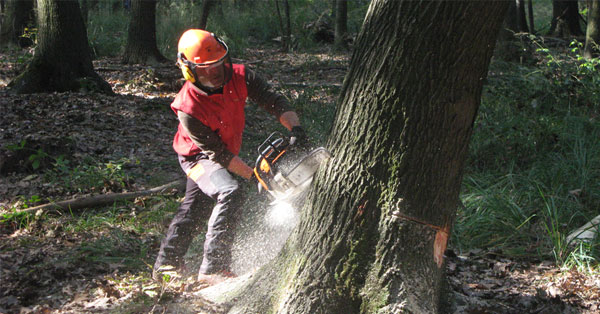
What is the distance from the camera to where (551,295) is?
9.82 feet

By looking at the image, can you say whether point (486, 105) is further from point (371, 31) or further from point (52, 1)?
point (52, 1)

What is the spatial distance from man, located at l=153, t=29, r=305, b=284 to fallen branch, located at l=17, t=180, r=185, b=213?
4.68 feet

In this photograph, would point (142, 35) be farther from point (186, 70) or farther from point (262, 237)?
point (186, 70)

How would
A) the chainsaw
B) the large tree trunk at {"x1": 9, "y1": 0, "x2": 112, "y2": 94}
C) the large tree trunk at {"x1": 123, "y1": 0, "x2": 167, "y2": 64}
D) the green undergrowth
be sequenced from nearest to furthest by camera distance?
the chainsaw → the green undergrowth → the large tree trunk at {"x1": 9, "y1": 0, "x2": 112, "y2": 94} → the large tree trunk at {"x1": 123, "y1": 0, "x2": 167, "y2": 64}

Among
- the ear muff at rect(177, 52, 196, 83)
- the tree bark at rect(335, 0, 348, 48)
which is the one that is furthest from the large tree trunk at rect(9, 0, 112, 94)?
the tree bark at rect(335, 0, 348, 48)

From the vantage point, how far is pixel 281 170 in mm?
2895

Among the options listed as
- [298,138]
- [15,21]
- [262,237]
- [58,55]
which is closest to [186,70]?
[298,138]

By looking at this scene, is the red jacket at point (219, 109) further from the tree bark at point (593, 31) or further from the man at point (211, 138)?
the tree bark at point (593, 31)

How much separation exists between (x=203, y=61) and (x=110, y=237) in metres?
1.78

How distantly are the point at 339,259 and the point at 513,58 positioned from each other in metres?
7.58

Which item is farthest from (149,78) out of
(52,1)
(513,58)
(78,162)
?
(513,58)

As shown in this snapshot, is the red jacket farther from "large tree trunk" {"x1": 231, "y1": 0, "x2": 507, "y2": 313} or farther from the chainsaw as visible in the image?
"large tree trunk" {"x1": 231, "y1": 0, "x2": 507, "y2": 313}

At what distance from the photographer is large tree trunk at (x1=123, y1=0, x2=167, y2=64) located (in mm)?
9562

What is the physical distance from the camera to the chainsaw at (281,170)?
270 cm
